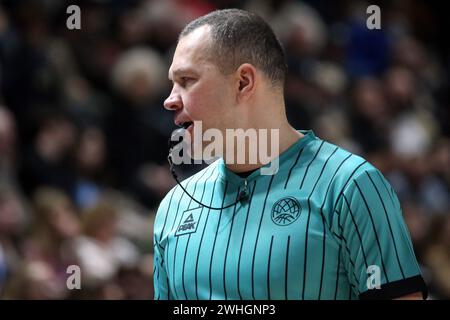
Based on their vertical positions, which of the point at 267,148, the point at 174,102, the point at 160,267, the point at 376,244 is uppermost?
the point at 174,102

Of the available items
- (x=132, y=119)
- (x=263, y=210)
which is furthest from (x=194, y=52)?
(x=132, y=119)

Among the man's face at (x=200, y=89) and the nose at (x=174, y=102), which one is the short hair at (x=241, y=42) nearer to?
the man's face at (x=200, y=89)

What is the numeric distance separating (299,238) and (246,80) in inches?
18.2

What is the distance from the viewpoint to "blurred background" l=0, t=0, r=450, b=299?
15.7 feet

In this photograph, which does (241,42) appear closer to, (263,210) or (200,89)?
(200,89)

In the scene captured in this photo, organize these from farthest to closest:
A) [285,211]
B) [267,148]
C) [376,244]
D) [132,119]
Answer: [132,119], [267,148], [285,211], [376,244]

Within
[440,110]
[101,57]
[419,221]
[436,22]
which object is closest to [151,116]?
[101,57]

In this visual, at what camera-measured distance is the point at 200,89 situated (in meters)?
2.25

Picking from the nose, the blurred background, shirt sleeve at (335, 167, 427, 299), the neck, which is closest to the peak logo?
the neck

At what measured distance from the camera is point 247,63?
229cm

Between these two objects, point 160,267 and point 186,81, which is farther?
point 160,267

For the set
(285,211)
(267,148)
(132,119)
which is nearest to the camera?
(285,211)

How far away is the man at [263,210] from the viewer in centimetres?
204

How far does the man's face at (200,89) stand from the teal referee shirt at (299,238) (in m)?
0.19
